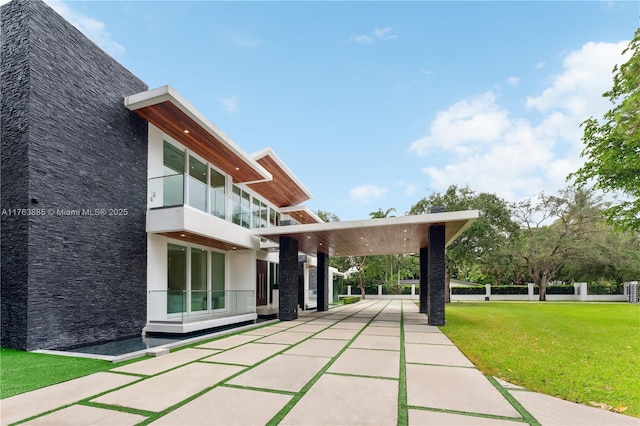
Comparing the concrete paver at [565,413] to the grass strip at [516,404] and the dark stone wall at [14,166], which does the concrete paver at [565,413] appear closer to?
the grass strip at [516,404]

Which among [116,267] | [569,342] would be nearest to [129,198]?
[116,267]

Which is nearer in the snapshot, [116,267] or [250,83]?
[116,267]

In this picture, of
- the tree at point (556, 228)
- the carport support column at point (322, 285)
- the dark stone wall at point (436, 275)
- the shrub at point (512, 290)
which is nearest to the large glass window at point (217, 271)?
the carport support column at point (322, 285)

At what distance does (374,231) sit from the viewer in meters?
12.9

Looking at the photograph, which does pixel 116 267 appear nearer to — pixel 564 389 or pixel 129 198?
pixel 129 198

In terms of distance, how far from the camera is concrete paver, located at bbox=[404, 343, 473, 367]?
6.16 m

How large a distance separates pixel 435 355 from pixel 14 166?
32.1 feet

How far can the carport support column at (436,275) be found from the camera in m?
11.8

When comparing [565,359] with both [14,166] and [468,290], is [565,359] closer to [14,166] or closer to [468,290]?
[14,166]

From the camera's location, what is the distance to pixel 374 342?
8297mm

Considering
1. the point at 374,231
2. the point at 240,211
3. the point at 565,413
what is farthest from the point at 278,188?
the point at 565,413

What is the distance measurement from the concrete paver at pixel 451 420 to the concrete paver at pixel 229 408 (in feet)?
4.94

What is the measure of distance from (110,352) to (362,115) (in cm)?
2309

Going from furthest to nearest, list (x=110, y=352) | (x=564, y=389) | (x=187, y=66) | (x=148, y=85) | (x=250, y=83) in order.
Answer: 1. (x=250, y=83)
2. (x=187, y=66)
3. (x=148, y=85)
4. (x=110, y=352)
5. (x=564, y=389)
